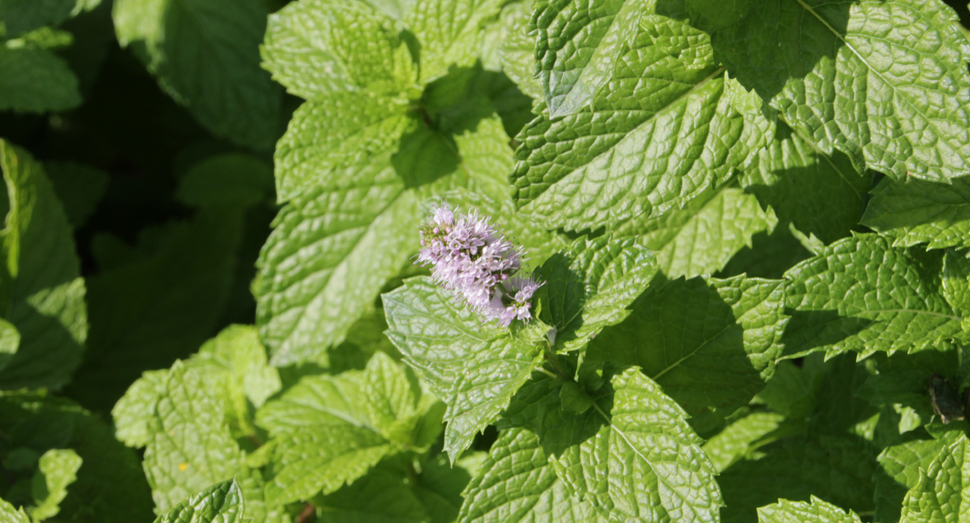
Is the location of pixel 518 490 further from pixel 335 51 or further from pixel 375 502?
pixel 335 51

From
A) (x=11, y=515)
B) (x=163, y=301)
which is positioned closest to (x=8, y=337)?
(x=11, y=515)

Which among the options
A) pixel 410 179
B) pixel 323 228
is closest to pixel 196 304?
pixel 323 228

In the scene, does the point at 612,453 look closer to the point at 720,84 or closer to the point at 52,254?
the point at 720,84

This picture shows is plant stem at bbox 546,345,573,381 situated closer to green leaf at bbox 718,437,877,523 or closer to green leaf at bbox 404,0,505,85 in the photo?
green leaf at bbox 718,437,877,523

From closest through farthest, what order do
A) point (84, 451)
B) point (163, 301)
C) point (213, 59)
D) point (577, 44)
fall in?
point (577, 44), point (84, 451), point (213, 59), point (163, 301)

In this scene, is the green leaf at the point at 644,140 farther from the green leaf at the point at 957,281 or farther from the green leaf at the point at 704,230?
the green leaf at the point at 957,281

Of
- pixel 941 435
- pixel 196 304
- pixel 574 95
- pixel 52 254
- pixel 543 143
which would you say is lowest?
pixel 196 304

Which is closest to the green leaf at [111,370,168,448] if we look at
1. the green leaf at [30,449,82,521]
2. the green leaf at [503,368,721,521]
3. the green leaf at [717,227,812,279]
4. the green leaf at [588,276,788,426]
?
the green leaf at [30,449,82,521]
